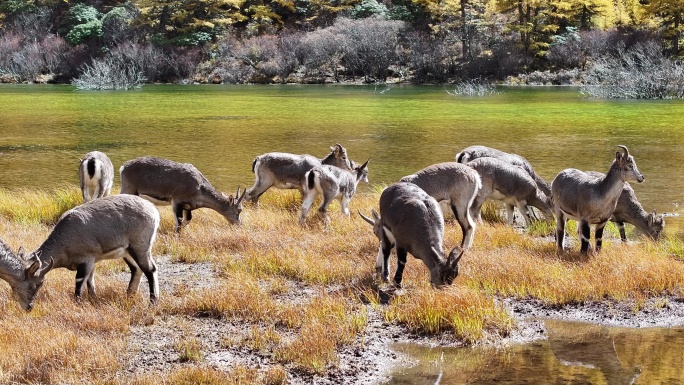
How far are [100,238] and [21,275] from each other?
0.85 meters

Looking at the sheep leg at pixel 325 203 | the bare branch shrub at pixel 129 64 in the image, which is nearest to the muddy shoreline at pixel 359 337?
the sheep leg at pixel 325 203

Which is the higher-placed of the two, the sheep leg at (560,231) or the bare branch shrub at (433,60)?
the sheep leg at (560,231)

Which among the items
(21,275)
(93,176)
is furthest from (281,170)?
(21,275)

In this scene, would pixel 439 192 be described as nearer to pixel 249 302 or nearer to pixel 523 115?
pixel 249 302

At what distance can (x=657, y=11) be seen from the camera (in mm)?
58062

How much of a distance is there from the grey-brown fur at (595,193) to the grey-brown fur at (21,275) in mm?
6680

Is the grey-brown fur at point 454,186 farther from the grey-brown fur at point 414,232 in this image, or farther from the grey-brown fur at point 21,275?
the grey-brown fur at point 21,275

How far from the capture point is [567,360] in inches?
295

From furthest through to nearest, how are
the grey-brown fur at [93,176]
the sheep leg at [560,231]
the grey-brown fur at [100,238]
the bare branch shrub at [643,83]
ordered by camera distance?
the bare branch shrub at [643,83], the grey-brown fur at [93,176], the sheep leg at [560,231], the grey-brown fur at [100,238]

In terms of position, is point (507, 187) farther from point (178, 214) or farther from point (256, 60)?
point (256, 60)

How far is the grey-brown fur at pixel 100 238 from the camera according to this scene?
8.46m

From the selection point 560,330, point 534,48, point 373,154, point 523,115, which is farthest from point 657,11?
point 560,330

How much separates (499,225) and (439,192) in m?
2.37

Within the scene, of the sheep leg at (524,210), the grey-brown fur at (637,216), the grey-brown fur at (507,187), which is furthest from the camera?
the sheep leg at (524,210)
